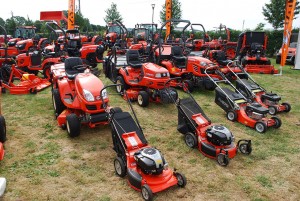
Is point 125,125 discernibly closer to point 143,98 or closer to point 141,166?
point 141,166

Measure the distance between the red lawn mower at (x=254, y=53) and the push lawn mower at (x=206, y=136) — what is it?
29.3 feet

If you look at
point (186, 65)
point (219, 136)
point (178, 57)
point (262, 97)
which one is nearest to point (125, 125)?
point (219, 136)

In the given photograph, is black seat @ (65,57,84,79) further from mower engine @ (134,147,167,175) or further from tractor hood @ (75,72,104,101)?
mower engine @ (134,147,167,175)

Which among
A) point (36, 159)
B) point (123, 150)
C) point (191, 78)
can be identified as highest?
point (191, 78)

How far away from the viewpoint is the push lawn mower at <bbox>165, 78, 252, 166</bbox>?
15.2 feet

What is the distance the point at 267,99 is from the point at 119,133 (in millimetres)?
4590

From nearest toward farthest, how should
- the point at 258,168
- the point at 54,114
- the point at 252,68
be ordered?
the point at 258,168 < the point at 54,114 < the point at 252,68

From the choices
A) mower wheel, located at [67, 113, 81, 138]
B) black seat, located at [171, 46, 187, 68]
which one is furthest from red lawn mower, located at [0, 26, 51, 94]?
black seat, located at [171, 46, 187, 68]

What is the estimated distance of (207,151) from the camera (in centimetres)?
479

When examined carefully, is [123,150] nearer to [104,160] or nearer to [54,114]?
[104,160]

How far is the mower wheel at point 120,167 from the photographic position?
4074 mm

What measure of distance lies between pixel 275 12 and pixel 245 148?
30.0 meters

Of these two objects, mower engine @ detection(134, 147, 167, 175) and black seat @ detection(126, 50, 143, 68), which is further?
black seat @ detection(126, 50, 143, 68)

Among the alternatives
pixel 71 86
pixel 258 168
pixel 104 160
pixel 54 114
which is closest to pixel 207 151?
pixel 258 168
